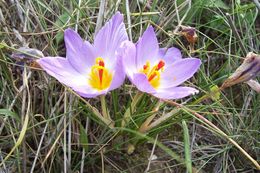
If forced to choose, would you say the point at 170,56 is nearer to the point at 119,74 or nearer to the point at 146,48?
the point at 146,48

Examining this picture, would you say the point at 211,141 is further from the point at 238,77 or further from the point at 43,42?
the point at 43,42

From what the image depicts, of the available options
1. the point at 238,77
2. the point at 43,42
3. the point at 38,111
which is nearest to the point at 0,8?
the point at 43,42

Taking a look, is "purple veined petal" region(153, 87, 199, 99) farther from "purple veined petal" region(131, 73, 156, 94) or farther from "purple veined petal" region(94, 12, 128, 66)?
"purple veined petal" region(94, 12, 128, 66)

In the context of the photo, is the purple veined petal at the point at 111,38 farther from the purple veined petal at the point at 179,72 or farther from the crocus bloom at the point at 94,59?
the purple veined petal at the point at 179,72

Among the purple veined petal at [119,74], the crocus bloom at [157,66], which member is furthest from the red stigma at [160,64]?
the purple veined petal at [119,74]

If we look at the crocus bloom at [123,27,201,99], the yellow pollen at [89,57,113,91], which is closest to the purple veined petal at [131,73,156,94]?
the crocus bloom at [123,27,201,99]

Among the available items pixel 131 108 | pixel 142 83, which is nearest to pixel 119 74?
pixel 142 83
